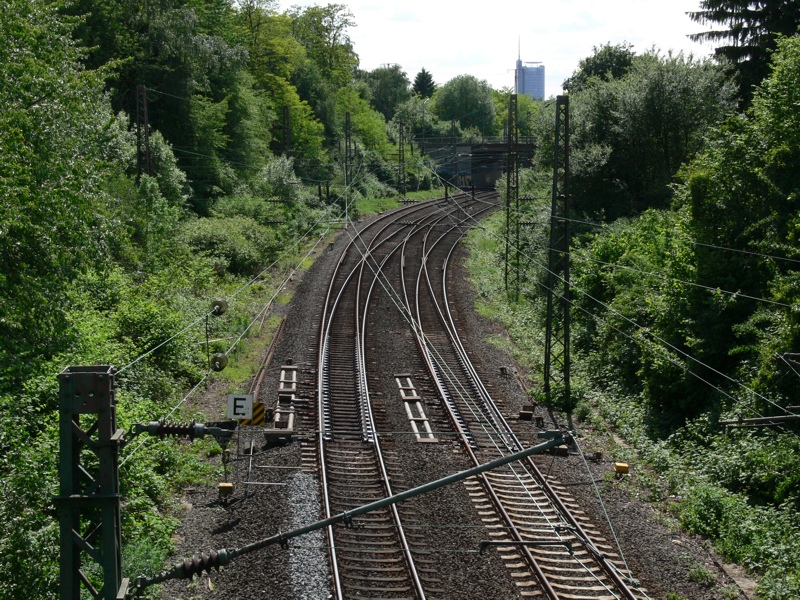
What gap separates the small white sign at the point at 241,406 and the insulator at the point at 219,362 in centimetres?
688

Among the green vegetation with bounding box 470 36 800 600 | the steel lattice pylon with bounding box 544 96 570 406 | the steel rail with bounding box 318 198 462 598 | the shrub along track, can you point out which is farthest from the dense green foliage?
the green vegetation with bounding box 470 36 800 600

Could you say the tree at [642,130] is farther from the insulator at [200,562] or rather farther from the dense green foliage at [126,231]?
the insulator at [200,562]

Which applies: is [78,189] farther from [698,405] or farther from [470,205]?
[470,205]

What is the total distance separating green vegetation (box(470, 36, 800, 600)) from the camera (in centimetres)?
1366

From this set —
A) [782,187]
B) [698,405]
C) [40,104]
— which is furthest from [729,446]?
[40,104]

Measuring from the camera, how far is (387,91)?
96.6 m

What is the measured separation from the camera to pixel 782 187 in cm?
1831

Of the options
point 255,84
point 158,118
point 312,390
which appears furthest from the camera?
point 255,84

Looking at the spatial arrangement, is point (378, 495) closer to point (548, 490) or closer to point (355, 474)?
point (355, 474)

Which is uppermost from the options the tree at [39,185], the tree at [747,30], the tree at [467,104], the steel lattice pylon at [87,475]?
the tree at [467,104]

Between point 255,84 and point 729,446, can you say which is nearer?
point 729,446

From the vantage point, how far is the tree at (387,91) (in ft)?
316

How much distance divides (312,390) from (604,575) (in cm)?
967

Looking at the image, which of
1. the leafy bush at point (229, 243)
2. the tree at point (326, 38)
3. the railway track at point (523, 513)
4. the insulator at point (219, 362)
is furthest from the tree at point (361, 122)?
the insulator at point (219, 362)
